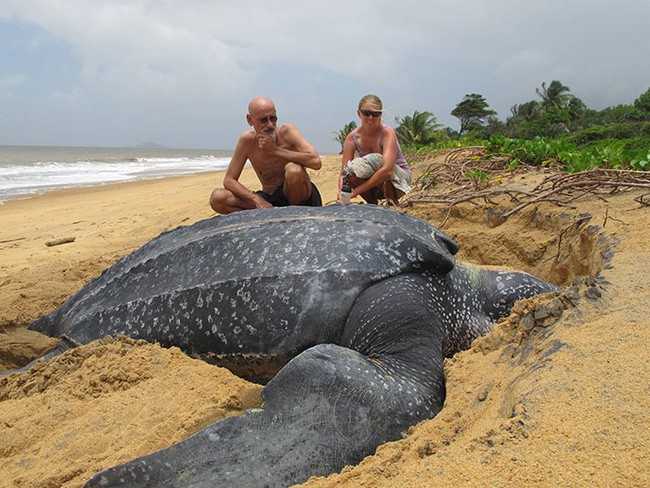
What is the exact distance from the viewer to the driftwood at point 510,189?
9.02ft

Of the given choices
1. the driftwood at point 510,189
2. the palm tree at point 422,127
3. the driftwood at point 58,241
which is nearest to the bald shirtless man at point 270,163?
the driftwood at point 510,189

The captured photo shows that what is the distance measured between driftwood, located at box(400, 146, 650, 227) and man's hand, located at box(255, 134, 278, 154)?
1.06 metres

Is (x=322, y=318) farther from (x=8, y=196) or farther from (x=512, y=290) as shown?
(x=8, y=196)

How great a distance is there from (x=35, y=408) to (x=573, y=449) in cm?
163

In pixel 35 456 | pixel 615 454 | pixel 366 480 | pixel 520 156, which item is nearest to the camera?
pixel 615 454

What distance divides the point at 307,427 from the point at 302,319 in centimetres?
50

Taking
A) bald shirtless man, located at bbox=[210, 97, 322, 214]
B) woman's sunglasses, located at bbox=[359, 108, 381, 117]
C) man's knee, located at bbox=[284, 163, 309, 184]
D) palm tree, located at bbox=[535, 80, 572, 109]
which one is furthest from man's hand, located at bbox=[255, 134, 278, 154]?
palm tree, located at bbox=[535, 80, 572, 109]

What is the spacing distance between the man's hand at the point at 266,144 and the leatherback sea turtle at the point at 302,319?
125 cm

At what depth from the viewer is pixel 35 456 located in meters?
1.46

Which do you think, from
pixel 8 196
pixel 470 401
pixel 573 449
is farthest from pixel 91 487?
pixel 8 196

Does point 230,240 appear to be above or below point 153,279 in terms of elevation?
above

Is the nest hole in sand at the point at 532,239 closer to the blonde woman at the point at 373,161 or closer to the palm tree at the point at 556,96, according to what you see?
the blonde woman at the point at 373,161

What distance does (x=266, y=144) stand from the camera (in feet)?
11.0

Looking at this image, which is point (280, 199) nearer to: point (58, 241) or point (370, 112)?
point (370, 112)
